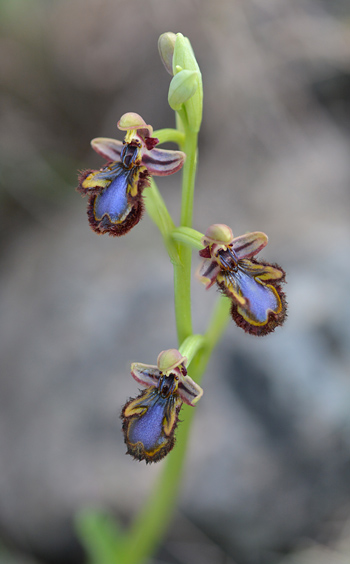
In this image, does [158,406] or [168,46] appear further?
[168,46]

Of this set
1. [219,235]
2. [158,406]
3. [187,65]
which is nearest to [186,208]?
[219,235]

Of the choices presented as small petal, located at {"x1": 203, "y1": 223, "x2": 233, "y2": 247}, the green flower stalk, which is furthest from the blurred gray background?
small petal, located at {"x1": 203, "y1": 223, "x2": 233, "y2": 247}

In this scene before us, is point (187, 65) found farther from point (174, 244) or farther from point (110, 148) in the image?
point (174, 244)

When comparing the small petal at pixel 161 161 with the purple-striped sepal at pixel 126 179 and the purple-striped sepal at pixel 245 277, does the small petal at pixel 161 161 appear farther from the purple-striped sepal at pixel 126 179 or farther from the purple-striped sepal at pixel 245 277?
the purple-striped sepal at pixel 245 277

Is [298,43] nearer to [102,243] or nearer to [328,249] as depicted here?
[328,249]

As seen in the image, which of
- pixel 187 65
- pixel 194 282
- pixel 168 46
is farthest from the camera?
pixel 194 282

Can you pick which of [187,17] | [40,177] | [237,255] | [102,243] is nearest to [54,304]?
[102,243]

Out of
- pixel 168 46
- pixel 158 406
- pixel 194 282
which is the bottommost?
pixel 158 406
